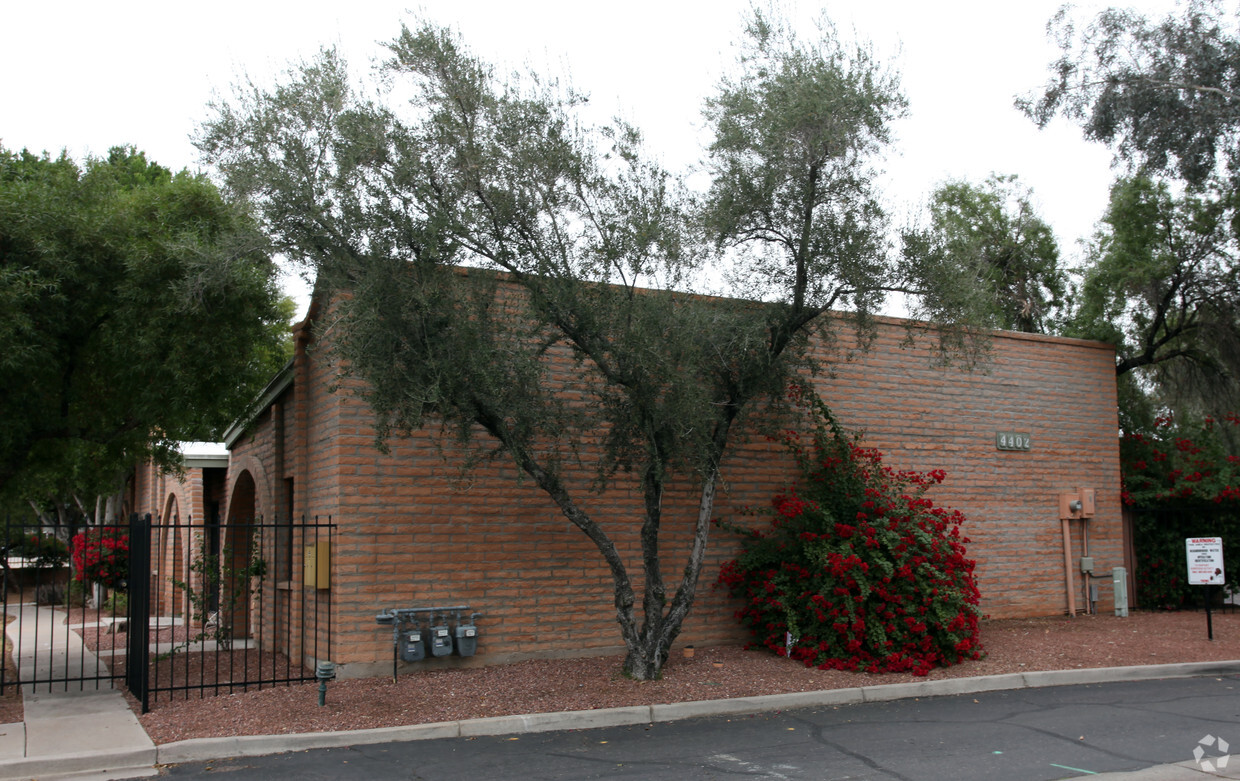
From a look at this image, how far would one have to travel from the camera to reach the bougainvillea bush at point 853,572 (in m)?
11.5

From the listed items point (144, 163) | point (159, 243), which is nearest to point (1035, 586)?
point (159, 243)

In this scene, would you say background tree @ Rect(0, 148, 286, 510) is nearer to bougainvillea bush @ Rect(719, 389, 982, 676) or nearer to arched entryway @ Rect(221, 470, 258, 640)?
arched entryway @ Rect(221, 470, 258, 640)

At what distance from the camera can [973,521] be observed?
1521 centimetres

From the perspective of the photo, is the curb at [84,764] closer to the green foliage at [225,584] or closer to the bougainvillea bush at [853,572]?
the green foliage at [225,584]

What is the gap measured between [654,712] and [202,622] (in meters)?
5.37

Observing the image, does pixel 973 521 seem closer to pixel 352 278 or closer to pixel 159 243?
pixel 352 278

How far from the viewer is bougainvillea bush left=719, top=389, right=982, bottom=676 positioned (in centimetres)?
1153

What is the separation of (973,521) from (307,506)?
393 inches

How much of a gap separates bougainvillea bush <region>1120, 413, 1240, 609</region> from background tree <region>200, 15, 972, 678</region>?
950 cm

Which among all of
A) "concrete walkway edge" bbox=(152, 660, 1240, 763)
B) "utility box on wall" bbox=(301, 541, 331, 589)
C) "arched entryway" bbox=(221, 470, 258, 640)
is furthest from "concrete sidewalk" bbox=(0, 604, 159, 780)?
"arched entryway" bbox=(221, 470, 258, 640)

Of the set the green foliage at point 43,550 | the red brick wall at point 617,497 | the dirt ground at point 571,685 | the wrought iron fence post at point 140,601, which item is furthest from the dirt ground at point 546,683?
the green foliage at point 43,550

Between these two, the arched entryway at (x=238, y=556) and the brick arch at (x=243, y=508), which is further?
the arched entryway at (x=238, y=556)

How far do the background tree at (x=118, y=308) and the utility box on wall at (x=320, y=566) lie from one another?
93.4 inches

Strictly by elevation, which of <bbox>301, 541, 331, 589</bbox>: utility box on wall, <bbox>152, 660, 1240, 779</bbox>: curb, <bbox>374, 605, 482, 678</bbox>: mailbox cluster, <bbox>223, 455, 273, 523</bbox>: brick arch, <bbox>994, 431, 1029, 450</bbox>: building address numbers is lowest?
<bbox>152, 660, 1240, 779</bbox>: curb
